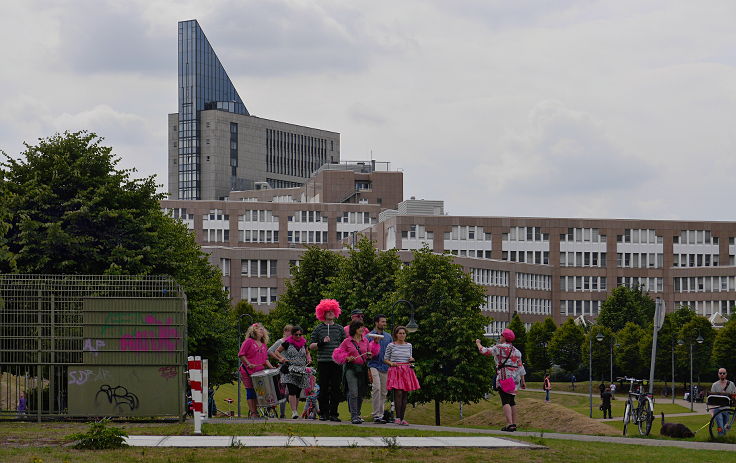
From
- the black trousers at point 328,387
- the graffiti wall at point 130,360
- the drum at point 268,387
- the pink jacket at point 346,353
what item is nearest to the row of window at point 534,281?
the drum at point 268,387

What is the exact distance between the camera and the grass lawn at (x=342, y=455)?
49.9 feet

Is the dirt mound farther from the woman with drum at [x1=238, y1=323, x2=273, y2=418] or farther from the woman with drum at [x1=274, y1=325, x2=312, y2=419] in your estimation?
the woman with drum at [x1=238, y1=323, x2=273, y2=418]

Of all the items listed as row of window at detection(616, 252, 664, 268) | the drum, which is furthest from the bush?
row of window at detection(616, 252, 664, 268)

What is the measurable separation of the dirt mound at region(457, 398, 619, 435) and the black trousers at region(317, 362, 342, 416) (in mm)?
19101

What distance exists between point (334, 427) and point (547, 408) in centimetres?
3603

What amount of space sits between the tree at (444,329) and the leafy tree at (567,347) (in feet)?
151

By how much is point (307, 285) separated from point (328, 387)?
53794mm

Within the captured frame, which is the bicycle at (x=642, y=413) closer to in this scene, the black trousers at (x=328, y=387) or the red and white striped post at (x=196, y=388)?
the black trousers at (x=328, y=387)

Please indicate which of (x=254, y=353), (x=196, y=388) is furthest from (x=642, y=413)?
(x=196, y=388)

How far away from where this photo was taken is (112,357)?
2238 centimetres

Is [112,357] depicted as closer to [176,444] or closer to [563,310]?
[176,444]

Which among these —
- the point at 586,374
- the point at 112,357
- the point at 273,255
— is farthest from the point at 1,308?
the point at 273,255

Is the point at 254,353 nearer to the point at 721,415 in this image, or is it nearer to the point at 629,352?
the point at 721,415

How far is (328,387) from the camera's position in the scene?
23594 millimetres
